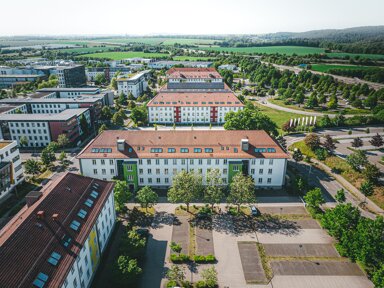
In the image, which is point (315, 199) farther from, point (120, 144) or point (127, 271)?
point (120, 144)

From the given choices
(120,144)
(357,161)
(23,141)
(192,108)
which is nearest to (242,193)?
(120,144)

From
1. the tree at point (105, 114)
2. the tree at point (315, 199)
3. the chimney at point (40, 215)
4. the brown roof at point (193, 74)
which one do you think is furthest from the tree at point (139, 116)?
the chimney at point (40, 215)

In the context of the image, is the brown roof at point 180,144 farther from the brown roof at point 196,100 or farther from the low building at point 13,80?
the low building at point 13,80

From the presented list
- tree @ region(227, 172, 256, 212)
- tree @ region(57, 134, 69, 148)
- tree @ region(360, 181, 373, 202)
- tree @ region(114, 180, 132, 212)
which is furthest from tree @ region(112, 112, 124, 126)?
tree @ region(360, 181, 373, 202)

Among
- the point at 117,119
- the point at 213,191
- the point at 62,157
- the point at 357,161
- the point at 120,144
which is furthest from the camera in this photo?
the point at 117,119

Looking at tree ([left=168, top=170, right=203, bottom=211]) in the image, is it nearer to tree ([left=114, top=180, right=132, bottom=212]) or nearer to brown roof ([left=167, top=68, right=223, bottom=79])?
tree ([left=114, top=180, right=132, bottom=212])

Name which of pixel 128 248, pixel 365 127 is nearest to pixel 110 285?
pixel 128 248
